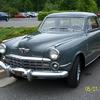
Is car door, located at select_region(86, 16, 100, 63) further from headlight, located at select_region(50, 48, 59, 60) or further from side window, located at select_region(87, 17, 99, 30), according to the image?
headlight, located at select_region(50, 48, 59, 60)

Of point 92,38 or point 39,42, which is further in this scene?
point 92,38

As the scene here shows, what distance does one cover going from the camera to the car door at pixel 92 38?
734 cm

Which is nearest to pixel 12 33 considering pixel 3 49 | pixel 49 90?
pixel 3 49

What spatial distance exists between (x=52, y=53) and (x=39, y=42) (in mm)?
527

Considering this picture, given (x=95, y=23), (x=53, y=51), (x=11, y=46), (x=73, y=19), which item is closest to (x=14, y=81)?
(x=11, y=46)

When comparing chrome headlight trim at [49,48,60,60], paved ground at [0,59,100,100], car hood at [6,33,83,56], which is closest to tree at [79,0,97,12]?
paved ground at [0,59,100,100]

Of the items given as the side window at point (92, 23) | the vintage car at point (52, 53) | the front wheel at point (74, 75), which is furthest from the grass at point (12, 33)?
the front wheel at point (74, 75)

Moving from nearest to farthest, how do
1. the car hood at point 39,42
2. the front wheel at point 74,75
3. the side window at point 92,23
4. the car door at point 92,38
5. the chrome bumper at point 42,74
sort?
the chrome bumper at point 42,74
the car hood at point 39,42
the front wheel at point 74,75
the car door at point 92,38
the side window at point 92,23

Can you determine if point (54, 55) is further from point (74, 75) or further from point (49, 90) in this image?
point (49, 90)

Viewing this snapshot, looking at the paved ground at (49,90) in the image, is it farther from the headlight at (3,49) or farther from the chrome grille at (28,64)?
the headlight at (3,49)

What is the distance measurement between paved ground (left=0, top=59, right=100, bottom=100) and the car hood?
0.83 meters

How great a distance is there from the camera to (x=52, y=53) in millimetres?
5918

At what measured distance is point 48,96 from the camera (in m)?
5.99

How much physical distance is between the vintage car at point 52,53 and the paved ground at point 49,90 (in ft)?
0.88
